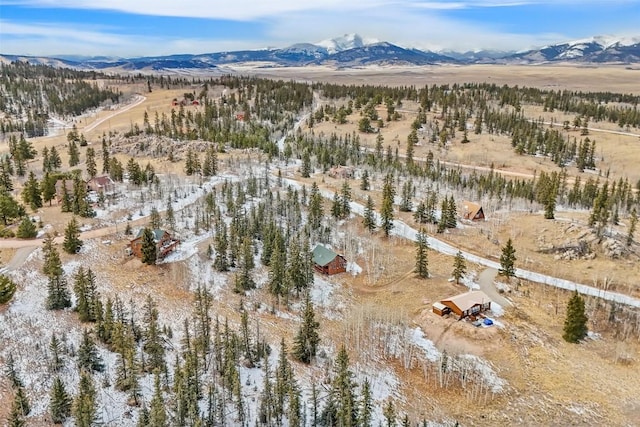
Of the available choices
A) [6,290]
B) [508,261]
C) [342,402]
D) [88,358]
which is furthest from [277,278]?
[508,261]

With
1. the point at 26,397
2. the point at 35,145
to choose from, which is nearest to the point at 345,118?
the point at 35,145

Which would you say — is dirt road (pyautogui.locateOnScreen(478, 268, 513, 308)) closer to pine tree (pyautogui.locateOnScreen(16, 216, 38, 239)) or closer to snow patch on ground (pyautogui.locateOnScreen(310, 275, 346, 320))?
snow patch on ground (pyautogui.locateOnScreen(310, 275, 346, 320))

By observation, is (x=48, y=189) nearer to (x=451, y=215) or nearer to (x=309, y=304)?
(x=309, y=304)

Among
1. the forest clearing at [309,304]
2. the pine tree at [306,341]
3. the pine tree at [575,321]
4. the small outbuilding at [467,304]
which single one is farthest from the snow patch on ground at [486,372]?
the pine tree at [306,341]

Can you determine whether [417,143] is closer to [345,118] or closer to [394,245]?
[345,118]

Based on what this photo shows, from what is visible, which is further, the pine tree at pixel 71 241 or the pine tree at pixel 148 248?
the pine tree at pixel 71 241

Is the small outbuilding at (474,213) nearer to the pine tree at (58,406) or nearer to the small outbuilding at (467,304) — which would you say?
the small outbuilding at (467,304)
